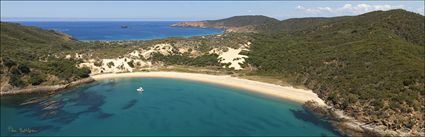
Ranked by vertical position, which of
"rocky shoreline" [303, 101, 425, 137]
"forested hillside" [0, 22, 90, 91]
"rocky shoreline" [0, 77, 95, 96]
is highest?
"forested hillside" [0, 22, 90, 91]

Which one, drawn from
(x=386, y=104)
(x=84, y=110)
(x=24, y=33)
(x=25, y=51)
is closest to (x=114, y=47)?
(x=25, y=51)

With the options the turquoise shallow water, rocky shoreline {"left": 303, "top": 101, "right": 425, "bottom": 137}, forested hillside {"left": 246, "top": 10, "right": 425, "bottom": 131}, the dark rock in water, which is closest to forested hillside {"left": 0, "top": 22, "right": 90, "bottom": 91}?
the turquoise shallow water

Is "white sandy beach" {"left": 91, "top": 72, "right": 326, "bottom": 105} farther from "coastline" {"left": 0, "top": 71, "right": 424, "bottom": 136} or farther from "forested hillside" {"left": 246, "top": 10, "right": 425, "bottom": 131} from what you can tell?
"forested hillside" {"left": 246, "top": 10, "right": 425, "bottom": 131}

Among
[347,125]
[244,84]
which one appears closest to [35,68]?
[244,84]

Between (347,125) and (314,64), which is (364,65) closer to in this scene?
(314,64)

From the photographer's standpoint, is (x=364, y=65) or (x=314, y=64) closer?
(x=364, y=65)

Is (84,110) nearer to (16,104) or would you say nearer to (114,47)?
(16,104)

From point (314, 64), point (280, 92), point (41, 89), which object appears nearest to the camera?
point (280, 92)
